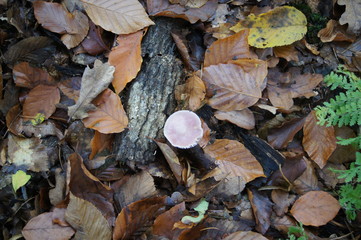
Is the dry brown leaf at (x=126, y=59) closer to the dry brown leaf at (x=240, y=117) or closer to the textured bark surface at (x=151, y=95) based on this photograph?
the textured bark surface at (x=151, y=95)

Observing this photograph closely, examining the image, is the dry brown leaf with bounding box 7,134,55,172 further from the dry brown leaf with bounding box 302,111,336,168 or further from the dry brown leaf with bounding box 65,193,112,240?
the dry brown leaf with bounding box 302,111,336,168

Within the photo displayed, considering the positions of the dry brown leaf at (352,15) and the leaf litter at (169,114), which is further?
the dry brown leaf at (352,15)

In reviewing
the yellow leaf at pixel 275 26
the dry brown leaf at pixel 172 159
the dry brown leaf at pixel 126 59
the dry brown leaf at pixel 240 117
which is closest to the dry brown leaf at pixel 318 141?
the dry brown leaf at pixel 240 117

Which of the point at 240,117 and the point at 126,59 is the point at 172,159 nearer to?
the point at 240,117

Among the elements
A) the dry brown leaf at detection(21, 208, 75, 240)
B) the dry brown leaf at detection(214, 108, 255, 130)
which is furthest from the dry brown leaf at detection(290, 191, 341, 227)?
the dry brown leaf at detection(21, 208, 75, 240)

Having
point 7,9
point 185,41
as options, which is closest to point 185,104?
point 185,41

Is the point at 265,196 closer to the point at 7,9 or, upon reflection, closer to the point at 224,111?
the point at 224,111
